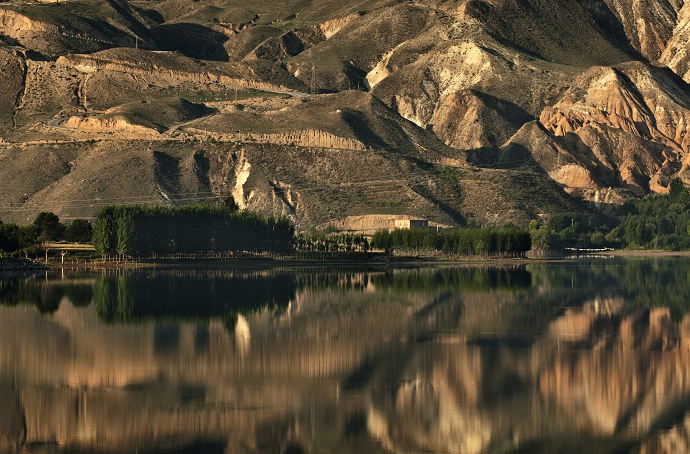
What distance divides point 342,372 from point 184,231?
385ft

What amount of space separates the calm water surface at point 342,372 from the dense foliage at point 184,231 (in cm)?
5606

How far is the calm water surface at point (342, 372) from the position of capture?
163ft

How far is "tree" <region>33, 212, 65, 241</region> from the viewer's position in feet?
607

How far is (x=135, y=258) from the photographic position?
170m

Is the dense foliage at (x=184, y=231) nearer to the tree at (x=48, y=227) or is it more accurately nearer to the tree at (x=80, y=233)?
the tree at (x=80, y=233)

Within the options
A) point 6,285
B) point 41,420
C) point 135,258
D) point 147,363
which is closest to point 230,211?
point 135,258

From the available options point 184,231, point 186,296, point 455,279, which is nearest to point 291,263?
point 184,231

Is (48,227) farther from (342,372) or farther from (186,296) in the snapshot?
(342,372)

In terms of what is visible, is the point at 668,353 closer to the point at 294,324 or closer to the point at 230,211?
the point at 294,324

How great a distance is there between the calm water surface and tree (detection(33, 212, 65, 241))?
7457 cm

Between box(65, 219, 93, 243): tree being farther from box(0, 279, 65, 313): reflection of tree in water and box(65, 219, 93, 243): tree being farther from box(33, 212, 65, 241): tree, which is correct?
box(0, 279, 65, 313): reflection of tree in water

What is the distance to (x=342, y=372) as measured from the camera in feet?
208

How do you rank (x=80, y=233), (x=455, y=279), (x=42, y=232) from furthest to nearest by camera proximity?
1. (x=80, y=233)
2. (x=42, y=232)
3. (x=455, y=279)

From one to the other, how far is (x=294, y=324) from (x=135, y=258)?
8800cm
